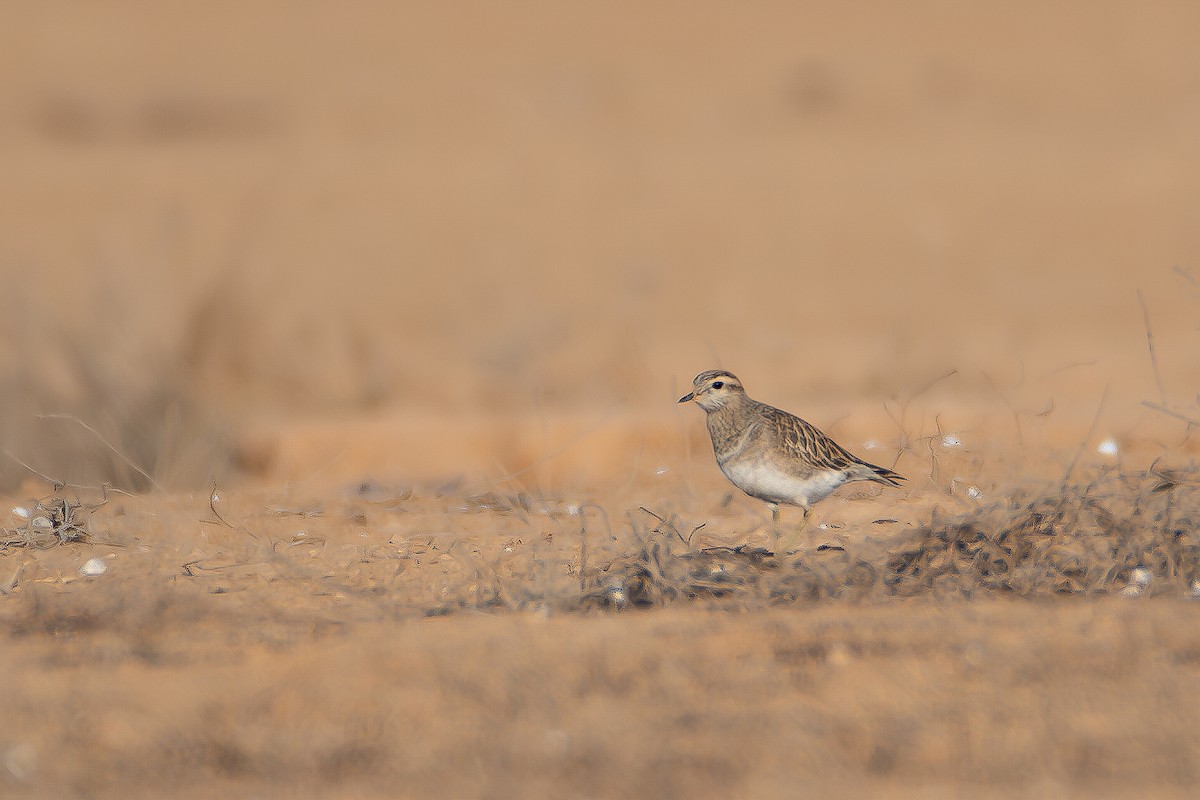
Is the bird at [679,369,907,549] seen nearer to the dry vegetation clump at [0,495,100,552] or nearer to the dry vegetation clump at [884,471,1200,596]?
the dry vegetation clump at [884,471,1200,596]

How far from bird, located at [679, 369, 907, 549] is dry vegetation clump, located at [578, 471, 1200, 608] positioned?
0.46 metres

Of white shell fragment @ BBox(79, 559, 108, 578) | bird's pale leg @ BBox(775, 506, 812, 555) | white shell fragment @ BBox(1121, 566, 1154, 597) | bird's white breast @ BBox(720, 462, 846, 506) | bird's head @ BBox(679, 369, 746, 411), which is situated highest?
bird's head @ BBox(679, 369, 746, 411)

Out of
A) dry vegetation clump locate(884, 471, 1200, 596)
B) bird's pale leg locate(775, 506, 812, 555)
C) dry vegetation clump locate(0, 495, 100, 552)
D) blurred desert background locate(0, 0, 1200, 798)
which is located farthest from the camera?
dry vegetation clump locate(0, 495, 100, 552)

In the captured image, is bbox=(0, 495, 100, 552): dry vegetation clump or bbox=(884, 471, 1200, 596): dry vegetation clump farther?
bbox=(0, 495, 100, 552): dry vegetation clump

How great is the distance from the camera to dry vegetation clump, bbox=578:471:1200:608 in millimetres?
4375

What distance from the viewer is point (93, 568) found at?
522 cm

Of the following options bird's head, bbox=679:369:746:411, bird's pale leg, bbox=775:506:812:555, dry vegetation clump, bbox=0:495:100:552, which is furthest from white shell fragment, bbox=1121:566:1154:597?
dry vegetation clump, bbox=0:495:100:552

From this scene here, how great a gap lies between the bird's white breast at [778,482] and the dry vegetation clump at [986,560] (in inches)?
17.2

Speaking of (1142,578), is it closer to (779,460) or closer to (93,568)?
(779,460)

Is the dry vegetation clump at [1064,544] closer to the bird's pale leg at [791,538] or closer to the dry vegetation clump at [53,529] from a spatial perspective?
the bird's pale leg at [791,538]

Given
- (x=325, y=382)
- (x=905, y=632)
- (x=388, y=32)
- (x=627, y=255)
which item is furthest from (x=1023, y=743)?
(x=388, y=32)

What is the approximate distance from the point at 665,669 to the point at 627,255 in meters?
12.4

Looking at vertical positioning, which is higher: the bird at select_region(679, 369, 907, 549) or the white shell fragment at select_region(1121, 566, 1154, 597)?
the bird at select_region(679, 369, 907, 549)

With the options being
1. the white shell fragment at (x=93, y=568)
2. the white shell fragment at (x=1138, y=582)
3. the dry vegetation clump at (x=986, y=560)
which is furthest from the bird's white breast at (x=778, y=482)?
the white shell fragment at (x=93, y=568)
